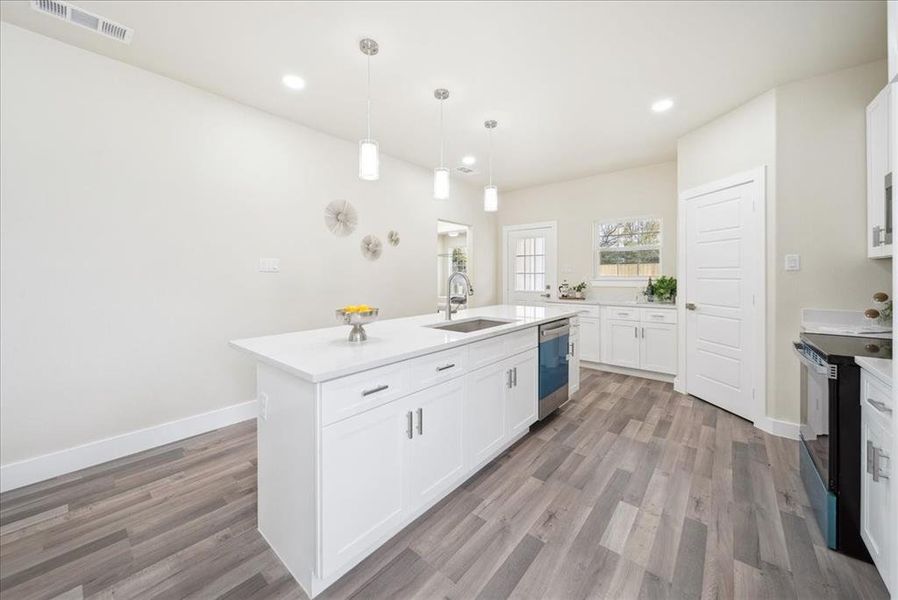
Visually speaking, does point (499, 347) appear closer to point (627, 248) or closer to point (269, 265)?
point (269, 265)

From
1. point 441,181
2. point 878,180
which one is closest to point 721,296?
point 878,180

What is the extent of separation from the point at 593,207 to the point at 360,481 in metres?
4.99

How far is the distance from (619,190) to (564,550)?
15.4 feet

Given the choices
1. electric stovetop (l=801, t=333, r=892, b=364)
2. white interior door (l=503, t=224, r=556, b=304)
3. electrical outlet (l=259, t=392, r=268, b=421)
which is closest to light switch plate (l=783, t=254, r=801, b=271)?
electric stovetop (l=801, t=333, r=892, b=364)

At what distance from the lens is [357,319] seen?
5.85ft

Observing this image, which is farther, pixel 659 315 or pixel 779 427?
pixel 659 315

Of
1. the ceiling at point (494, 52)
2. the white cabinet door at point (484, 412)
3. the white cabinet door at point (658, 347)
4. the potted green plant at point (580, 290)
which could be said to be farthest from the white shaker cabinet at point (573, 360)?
the ceiling at point (494, 52)

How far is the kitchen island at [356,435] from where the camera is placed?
134cm

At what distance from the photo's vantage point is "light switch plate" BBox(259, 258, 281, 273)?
3158mm

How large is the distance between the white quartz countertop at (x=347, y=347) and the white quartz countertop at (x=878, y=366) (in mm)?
1600

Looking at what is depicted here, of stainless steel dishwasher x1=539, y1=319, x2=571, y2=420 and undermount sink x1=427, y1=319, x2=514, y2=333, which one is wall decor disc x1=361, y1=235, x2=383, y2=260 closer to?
undermount sink x1=427, y1=319, x2=514, y2=333

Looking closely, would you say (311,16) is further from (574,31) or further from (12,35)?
(12,35)

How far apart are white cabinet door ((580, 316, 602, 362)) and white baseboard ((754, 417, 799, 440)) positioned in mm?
1928

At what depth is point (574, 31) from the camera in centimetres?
213
